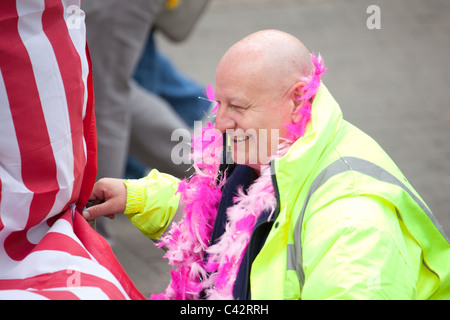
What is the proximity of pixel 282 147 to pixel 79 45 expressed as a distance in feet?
2.11

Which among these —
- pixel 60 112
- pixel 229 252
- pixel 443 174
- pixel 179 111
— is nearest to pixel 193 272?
pixel 229 252

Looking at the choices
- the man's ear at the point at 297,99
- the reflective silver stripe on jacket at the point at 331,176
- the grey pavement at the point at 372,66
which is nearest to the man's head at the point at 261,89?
the man's ear at the point at 297,99

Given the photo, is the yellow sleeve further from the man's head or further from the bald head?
the bald head

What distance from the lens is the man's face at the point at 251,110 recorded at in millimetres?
1942

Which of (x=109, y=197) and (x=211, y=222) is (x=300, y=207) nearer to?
(x=211, y=222)

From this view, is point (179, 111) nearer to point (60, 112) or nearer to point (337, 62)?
point (337, 62)

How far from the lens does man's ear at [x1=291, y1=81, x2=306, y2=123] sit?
1974mm

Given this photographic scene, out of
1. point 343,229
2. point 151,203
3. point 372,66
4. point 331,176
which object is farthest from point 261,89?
point 372,66

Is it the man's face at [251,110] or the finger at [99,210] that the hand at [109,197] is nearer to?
the finger at [99,210]

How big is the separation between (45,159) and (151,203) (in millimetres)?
467

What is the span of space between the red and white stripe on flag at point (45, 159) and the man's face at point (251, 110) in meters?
0.41

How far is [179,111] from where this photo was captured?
5.23 m

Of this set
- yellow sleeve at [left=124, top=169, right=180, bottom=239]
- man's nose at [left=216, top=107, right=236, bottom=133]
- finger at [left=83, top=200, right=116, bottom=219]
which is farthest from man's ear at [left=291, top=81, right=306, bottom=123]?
finger at [left=83, top=200, right=116, bottom=219]
